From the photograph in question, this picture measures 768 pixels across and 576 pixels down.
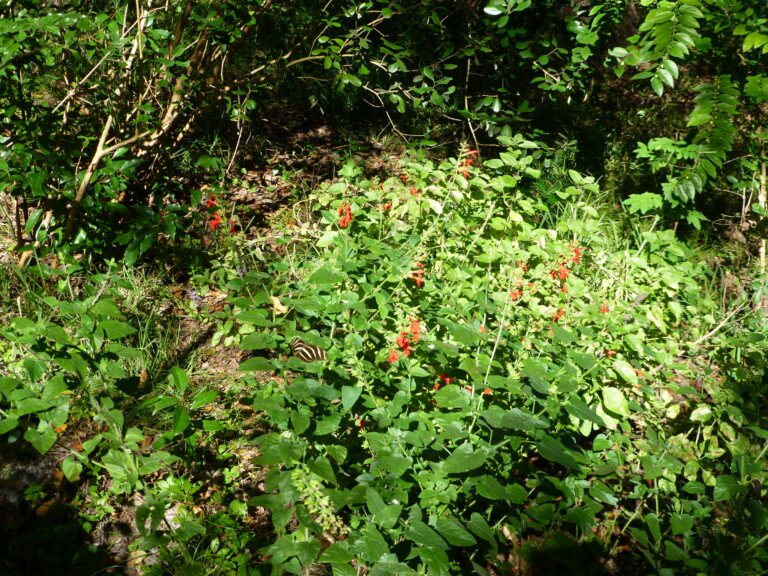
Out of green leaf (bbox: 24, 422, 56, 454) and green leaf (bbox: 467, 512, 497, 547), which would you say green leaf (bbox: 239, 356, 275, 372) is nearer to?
green leaf (bbox: 24, 422, 56, 454)

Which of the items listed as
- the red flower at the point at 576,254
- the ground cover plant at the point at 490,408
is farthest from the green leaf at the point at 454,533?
the red flower at the point at 576,254

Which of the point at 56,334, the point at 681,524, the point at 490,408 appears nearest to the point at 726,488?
the point at 681,524

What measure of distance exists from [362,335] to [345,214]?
0.68 m

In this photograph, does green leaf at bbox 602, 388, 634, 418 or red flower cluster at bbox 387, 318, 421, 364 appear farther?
red flower cluster at bbox 387, 318, 421, 364

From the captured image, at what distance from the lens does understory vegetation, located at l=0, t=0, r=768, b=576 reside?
168 centimetres

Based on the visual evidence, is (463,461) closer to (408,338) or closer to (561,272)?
(408,338)

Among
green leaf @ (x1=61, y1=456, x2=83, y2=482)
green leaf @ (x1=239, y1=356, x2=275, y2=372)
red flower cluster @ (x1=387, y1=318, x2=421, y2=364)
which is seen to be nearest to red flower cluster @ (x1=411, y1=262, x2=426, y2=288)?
red flower cluster @ (x1=387, y1=318, x2=421, y2=364)

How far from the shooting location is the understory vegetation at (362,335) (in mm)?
1683

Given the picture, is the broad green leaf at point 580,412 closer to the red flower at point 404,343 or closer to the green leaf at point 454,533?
the green leaf at point 454,533

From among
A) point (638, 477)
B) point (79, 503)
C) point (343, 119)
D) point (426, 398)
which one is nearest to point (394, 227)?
point (426, 398)

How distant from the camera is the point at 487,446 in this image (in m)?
1.70

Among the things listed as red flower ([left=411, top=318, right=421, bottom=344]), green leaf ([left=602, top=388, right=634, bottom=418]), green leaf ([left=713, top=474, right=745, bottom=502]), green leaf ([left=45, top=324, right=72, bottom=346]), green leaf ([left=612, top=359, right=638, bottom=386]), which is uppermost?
green leaf ([left=45, top=324, right=72, bottom=346])

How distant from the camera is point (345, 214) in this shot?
2.55 metres

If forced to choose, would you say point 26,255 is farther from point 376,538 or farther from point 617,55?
point 617,55
